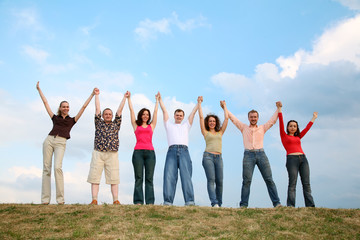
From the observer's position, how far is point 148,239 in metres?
9.92

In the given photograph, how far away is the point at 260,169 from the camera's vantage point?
13391 mm

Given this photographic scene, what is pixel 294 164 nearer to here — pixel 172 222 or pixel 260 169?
pixel 260 169

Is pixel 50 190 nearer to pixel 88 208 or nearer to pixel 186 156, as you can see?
pixel 88 208

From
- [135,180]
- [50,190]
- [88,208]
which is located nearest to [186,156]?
[135,180]

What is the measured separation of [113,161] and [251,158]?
4.82 meters

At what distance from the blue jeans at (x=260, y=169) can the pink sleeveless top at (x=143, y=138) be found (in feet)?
11.2

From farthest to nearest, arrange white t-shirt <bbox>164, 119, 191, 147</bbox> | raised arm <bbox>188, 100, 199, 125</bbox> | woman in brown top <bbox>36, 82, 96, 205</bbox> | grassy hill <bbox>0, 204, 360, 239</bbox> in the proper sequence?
raised arm <bbox>188, 100, 199, 125</bbox>
woman in brown top <bbox>36, 82, 96, 205</bbox>
white t-shirt <bbox>164, 119, 191, 147</bbox>
grassy hill <bbox>0, 204, 360, 239</bbox>

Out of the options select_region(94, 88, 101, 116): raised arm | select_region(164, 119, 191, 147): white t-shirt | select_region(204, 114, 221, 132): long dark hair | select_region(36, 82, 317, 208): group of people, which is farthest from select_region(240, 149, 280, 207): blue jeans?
select_region(94, 88, 101, 116): raised arm

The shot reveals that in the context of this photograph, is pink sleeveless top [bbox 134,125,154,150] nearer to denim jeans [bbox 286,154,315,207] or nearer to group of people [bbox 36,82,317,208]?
group of people [bbox 36,82,317,208]

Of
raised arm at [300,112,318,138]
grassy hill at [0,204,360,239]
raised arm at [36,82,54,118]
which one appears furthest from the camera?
raised arm at [300,112,318,138]

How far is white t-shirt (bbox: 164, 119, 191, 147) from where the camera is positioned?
13.2 meters

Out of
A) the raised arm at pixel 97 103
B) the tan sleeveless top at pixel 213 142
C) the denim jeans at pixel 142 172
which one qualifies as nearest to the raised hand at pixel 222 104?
the tan sleeveless top at pixel 213 142

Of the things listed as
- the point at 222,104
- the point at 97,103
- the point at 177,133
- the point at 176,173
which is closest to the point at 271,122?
the point at 222,104

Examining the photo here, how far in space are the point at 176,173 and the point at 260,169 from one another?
2972 mm
